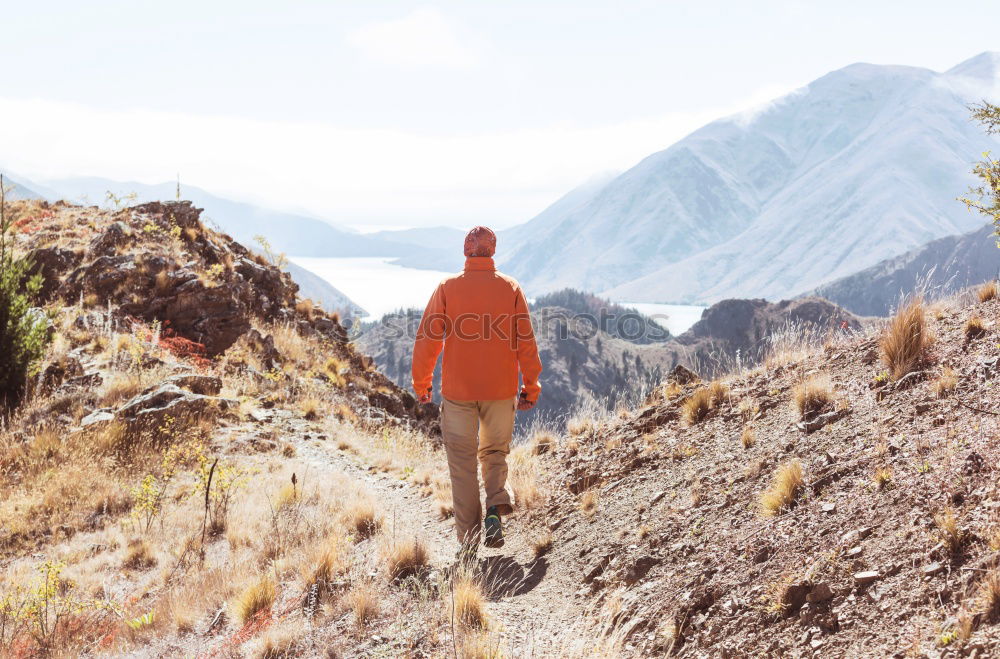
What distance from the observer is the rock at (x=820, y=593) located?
314 centimetres

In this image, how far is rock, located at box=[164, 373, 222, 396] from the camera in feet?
33.3

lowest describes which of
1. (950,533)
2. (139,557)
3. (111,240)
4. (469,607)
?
(139,557)

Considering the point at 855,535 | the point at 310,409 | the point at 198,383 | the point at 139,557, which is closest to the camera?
the point at 855,535

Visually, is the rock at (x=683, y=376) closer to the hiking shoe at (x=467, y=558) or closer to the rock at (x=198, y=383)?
the hiking shoe at (x=467, y=558)

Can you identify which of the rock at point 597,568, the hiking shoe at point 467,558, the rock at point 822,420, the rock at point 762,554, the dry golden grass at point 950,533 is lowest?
the hiking shoe at point 467,558

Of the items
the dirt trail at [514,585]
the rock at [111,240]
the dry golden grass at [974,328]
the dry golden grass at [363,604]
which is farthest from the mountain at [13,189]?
the dry golden grass at [974,328]

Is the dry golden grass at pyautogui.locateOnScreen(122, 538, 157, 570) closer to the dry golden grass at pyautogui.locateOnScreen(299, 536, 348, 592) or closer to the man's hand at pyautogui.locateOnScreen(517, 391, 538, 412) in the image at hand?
the dry golden grass at pyautogui.locateOnScreen(299, 536, 348, 592)

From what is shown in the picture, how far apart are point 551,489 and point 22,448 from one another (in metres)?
7.02

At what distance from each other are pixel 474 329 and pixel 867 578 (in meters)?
3.28

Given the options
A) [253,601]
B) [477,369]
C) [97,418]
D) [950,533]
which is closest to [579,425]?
[477,369]

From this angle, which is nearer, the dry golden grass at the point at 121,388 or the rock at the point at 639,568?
the rock at the point at 639,568

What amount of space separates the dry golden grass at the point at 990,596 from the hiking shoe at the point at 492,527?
353 cm

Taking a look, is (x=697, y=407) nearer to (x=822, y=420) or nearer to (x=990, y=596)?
(x=822, y=420)

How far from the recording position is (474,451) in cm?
538
